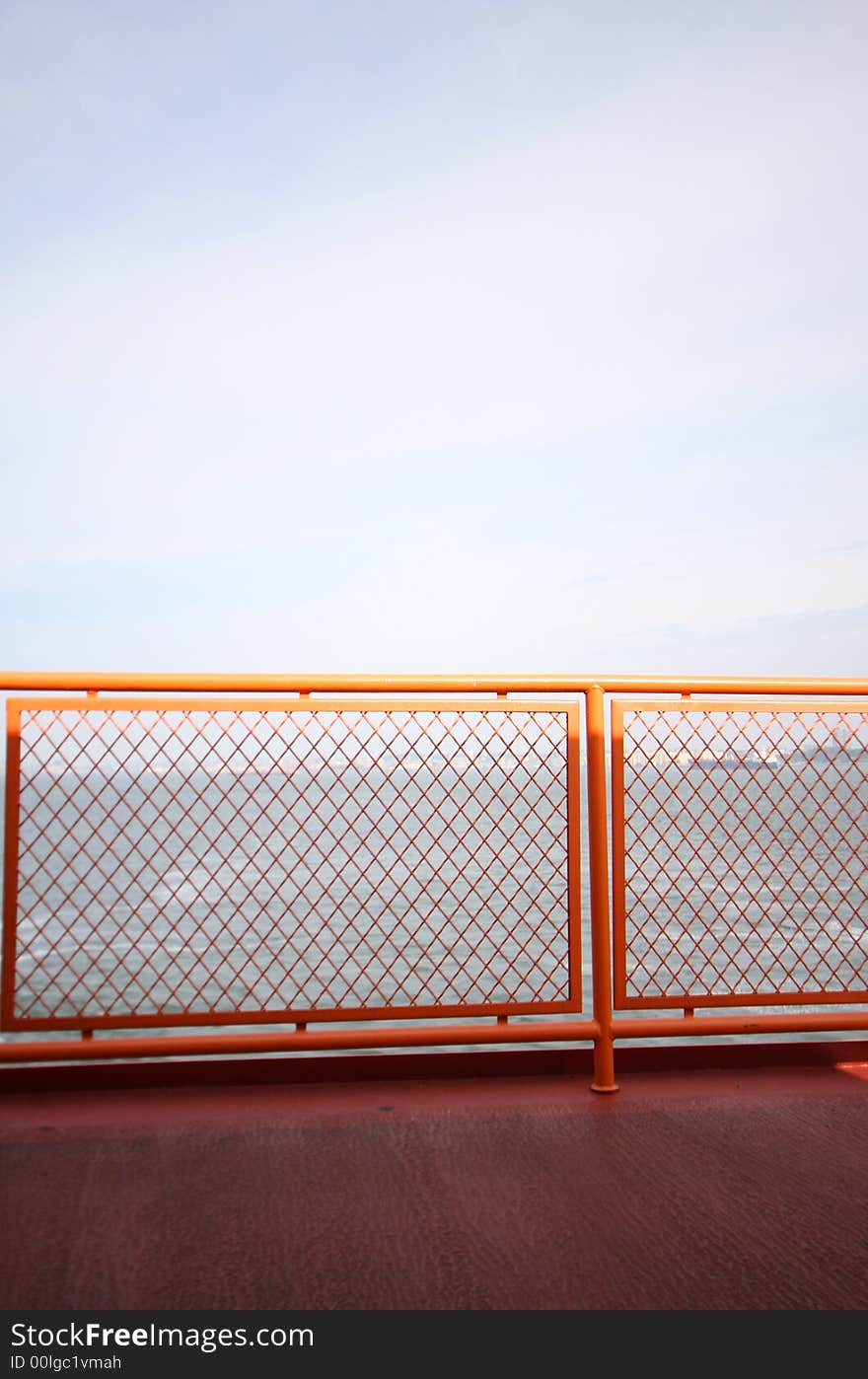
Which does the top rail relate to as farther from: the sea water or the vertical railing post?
the sea water

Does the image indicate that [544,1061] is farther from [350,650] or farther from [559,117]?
[350,650]

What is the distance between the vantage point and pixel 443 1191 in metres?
1.93

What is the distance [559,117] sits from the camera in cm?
→ 1627

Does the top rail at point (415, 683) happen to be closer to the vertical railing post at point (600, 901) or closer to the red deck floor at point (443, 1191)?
the vertical railing post at point (600, 901)

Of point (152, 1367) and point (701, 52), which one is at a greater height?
point (701, 52)

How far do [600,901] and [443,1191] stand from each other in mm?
842

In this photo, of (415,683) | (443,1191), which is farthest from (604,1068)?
(415,683)

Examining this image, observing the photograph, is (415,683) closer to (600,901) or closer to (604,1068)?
(600,901)

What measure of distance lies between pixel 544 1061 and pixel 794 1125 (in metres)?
0.65

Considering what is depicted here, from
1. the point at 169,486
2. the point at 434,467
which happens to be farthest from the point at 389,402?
the point at 169,486

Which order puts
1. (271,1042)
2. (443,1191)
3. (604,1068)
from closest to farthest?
(443,1191), (271,1042), (604,1068)

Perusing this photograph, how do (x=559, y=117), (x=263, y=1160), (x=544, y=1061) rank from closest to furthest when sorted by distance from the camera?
(x=263, y=1160)
(x=544, y=1061)
(x=559, y=117)

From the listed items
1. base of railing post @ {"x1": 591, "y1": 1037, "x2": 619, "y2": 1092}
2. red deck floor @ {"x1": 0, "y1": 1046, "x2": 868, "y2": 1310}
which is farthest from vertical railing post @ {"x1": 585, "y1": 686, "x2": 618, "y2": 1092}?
red deck floor @ {"x1": 0, "y1": 1046, "x2": 868, "y2": 1310}

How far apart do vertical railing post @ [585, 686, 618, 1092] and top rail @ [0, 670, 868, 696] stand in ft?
0.41
